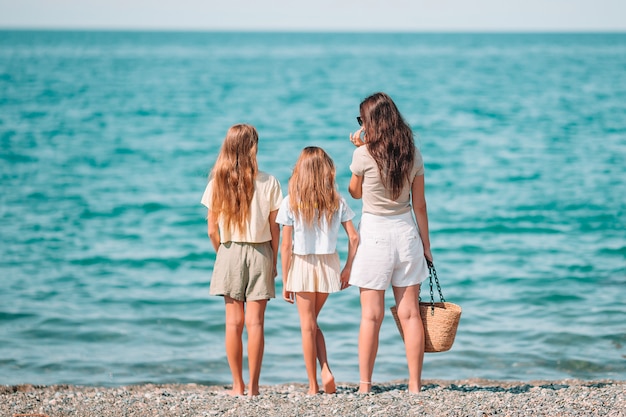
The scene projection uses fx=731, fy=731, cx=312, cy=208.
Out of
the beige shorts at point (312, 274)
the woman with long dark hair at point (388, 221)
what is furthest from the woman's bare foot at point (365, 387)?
the beige shorts at point (312, 274)

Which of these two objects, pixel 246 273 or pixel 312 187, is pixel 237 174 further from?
pixel 246 273

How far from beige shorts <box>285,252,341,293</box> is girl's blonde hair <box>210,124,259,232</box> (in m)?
0.46

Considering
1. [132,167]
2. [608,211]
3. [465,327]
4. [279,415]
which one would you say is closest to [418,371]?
[279,415]

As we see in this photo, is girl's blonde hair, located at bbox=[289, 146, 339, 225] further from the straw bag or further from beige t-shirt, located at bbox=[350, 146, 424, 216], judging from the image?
the straw bag

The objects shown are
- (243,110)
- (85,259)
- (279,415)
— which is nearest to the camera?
(279,415)

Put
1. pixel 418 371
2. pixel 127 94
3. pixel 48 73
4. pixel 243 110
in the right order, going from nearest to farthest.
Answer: pixel 418 371
pixel 243 110
pixel 127 94
pixel 48 73

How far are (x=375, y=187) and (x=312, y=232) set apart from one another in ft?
1.71

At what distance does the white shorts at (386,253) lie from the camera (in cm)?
485

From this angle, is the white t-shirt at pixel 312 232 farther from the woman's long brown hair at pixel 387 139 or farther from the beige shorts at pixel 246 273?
the woman's long brown hair at pixel 387 139

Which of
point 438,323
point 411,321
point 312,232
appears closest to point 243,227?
point 312,232

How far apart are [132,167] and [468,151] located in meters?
9.91

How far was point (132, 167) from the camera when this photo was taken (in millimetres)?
20141

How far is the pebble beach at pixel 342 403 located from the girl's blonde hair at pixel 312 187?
1.24 metres

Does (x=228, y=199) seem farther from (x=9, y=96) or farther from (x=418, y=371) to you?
(x=9, y=96)
